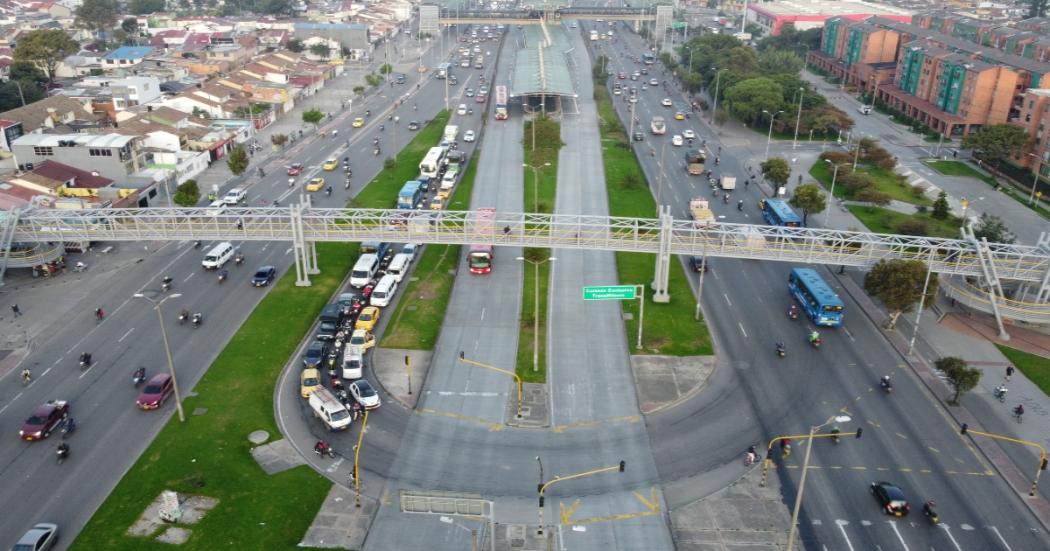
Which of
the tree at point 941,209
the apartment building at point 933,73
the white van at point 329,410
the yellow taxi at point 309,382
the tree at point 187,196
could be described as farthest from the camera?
the apartment building at point 933,73

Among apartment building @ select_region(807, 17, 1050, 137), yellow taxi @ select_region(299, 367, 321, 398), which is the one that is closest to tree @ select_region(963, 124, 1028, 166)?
apartment building @ select_region(807, 17, 1050, 137)

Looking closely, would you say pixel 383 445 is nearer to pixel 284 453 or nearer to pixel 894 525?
pixel 284 453

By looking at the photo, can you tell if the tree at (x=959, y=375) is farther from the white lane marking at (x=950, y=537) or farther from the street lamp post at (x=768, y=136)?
the street lamp post at (x=768, y=136)

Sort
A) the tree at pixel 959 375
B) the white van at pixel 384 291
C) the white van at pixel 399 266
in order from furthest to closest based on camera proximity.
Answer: the white van at pixel 399 266 → the white van at pixel 384 291 → the tree at pixel 959 375

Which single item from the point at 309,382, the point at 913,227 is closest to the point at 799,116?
the point at 913,227

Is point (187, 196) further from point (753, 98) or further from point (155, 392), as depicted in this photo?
point (753, 98)

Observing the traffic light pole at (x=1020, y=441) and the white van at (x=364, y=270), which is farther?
the white van at (x=364, y=270)

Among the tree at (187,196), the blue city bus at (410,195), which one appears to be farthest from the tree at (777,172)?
the tree at (187,196)
